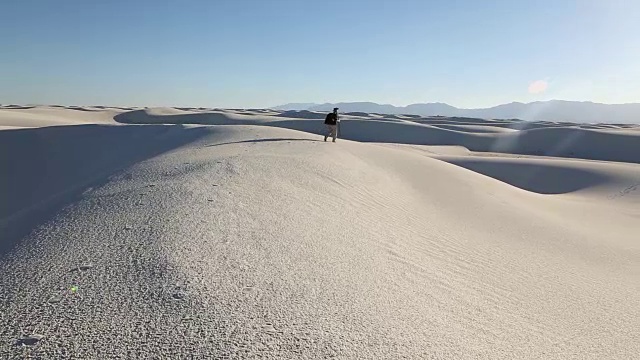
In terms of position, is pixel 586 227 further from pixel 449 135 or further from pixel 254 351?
pixel 449 135

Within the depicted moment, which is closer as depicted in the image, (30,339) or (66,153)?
(30,339)

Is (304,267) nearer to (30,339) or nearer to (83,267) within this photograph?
(83,267)

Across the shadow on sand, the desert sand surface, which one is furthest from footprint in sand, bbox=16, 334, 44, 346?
the shadow on sand

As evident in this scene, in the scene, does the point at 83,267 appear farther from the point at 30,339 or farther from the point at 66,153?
the point at 66,153

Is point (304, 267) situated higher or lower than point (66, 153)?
higher

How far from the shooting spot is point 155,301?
3219 millimetres

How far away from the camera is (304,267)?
4.22m

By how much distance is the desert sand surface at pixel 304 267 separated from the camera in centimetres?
301

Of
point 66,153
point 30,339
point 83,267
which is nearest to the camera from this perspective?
point 30,339

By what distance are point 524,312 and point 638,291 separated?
2526mm

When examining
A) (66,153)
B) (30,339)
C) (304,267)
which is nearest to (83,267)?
(30,339)

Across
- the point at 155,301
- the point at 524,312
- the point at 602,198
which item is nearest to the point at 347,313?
the point at 155,301

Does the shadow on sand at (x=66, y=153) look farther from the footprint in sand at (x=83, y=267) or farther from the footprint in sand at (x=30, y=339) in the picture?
the footprint in sand at (x=30, y=339)

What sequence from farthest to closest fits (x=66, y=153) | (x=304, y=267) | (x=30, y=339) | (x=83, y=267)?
(x=66, y=153) < (x=304, y=267) < (x=83, y=267) < (x=30, y=339)
